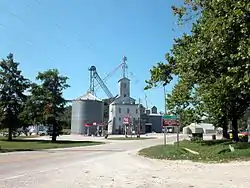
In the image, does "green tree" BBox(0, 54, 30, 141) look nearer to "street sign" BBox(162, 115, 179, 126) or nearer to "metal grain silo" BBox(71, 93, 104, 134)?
"street sign" BBox(162, 115, 179, 126)

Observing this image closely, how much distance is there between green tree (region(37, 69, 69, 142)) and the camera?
66.1 meters

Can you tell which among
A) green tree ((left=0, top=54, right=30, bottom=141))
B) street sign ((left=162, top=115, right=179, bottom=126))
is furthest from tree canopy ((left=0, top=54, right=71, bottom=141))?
street sign ((left=162, top=115, right=179, bottom=126))

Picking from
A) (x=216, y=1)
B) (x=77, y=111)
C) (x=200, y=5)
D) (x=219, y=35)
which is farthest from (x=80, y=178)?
(x=77, y=111)

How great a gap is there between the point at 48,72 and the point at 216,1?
5244cm

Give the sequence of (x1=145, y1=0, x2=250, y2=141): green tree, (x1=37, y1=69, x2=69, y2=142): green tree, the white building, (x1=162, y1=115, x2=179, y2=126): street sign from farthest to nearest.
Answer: the white building
(x1=37, y1=69, x2=69, y2=142): green tree
(x1=162, y1=115, x2=179, y2=126): street sign
(x1=145, y1=0, x2=250, y2=141): green tree

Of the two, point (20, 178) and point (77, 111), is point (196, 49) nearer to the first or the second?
point (20, 178)

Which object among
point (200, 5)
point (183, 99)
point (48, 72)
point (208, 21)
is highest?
point (48, 72)

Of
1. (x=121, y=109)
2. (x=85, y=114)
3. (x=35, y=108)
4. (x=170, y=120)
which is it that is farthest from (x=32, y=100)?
(x=121, y=109)

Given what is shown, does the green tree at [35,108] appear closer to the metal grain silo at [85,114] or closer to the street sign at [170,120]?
the street sign at [170,120]

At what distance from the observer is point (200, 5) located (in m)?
20.4

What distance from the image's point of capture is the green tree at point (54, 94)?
2603 inches

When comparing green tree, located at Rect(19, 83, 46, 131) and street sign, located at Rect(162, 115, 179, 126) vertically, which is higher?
green tree, located at Rect(19, 83, 46, 131)

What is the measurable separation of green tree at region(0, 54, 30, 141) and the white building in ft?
205

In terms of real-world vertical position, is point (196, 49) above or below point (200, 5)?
below
